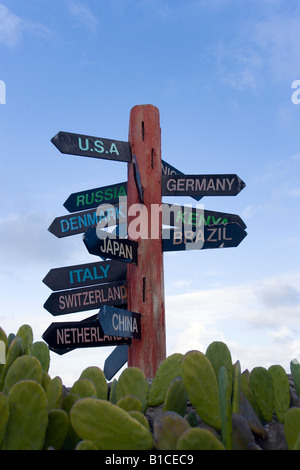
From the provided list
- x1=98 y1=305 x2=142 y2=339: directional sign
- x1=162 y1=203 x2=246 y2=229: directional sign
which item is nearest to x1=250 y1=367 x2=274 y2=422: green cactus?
x1=98 y1=305 x2=142 y2=339: directional sign

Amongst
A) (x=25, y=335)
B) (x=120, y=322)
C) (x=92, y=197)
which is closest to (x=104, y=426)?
(x=25, y=335)

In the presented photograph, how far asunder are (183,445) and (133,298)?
16.3ft

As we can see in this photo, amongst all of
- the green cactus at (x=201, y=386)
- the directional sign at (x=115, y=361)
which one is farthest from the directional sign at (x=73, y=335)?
the green cactus at (x=201, y=386)

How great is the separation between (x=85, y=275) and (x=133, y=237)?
855 millimetres

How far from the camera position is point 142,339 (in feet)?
20.4

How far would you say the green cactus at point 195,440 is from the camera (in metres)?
1.32

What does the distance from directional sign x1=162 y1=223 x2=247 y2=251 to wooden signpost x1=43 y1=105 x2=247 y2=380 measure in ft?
0.04

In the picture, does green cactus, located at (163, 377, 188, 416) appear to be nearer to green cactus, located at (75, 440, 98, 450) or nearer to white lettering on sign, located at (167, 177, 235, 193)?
green cactus, located at (75, 440, 98, 450)

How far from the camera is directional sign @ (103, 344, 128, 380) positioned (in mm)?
6898

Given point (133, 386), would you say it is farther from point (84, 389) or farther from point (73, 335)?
point (73, 335)

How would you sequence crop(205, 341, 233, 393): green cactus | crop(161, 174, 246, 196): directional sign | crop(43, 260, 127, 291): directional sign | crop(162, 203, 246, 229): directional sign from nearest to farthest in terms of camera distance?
crop(205, 341, 233, 393): green cactus, crop(43, 260, 127, 291): directional sign, crop(161, 174, 246, 196): directional sign, crop(162, 203, 246, 229): directional sign

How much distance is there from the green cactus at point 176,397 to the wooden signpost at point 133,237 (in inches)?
156

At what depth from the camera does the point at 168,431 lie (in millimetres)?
1438
